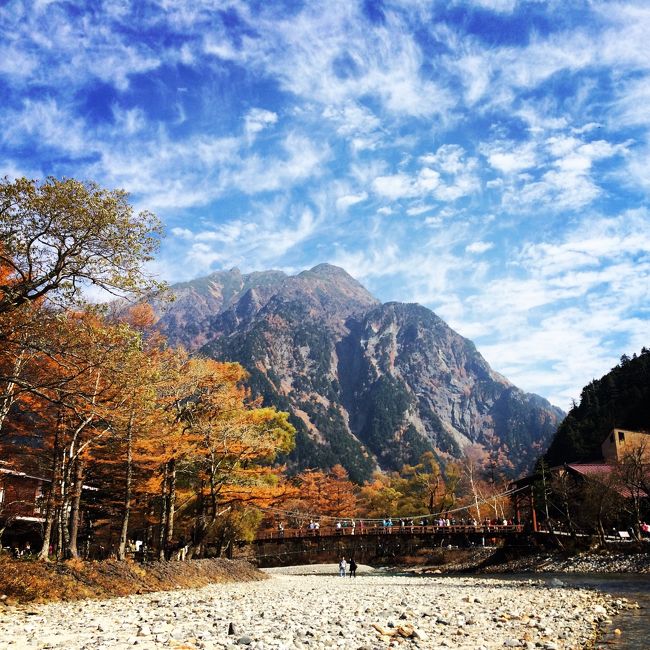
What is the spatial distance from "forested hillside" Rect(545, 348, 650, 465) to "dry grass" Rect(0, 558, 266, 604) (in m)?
59.4

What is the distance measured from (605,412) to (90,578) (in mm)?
77648

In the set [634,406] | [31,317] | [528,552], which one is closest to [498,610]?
[31,317]

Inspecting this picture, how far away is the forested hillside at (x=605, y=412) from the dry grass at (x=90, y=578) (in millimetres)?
59387

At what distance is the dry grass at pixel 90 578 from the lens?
11.7 m

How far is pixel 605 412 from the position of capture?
75688mm

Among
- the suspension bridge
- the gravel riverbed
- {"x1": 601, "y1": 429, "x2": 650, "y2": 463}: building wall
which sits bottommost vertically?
the suspension bridge

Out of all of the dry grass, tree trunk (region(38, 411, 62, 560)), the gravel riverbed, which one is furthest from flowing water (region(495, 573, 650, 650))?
tree trunk (region(38, 411, 62, 560))

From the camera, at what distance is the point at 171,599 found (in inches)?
535

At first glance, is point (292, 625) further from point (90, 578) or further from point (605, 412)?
point (605, 412)

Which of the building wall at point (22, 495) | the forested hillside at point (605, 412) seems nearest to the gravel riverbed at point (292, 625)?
the building wall at point (22, 495)

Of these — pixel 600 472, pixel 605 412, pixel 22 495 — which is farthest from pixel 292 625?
pixel 605 412

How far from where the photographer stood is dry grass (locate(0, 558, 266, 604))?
38.2 ft

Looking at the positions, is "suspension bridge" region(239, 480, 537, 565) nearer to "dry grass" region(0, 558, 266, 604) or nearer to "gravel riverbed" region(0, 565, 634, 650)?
"dry grass" region(0, 558, 266, 604)

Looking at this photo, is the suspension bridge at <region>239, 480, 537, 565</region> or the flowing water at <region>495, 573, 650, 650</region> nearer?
the flowing water at <region>495, 573, 650, 650</region>
